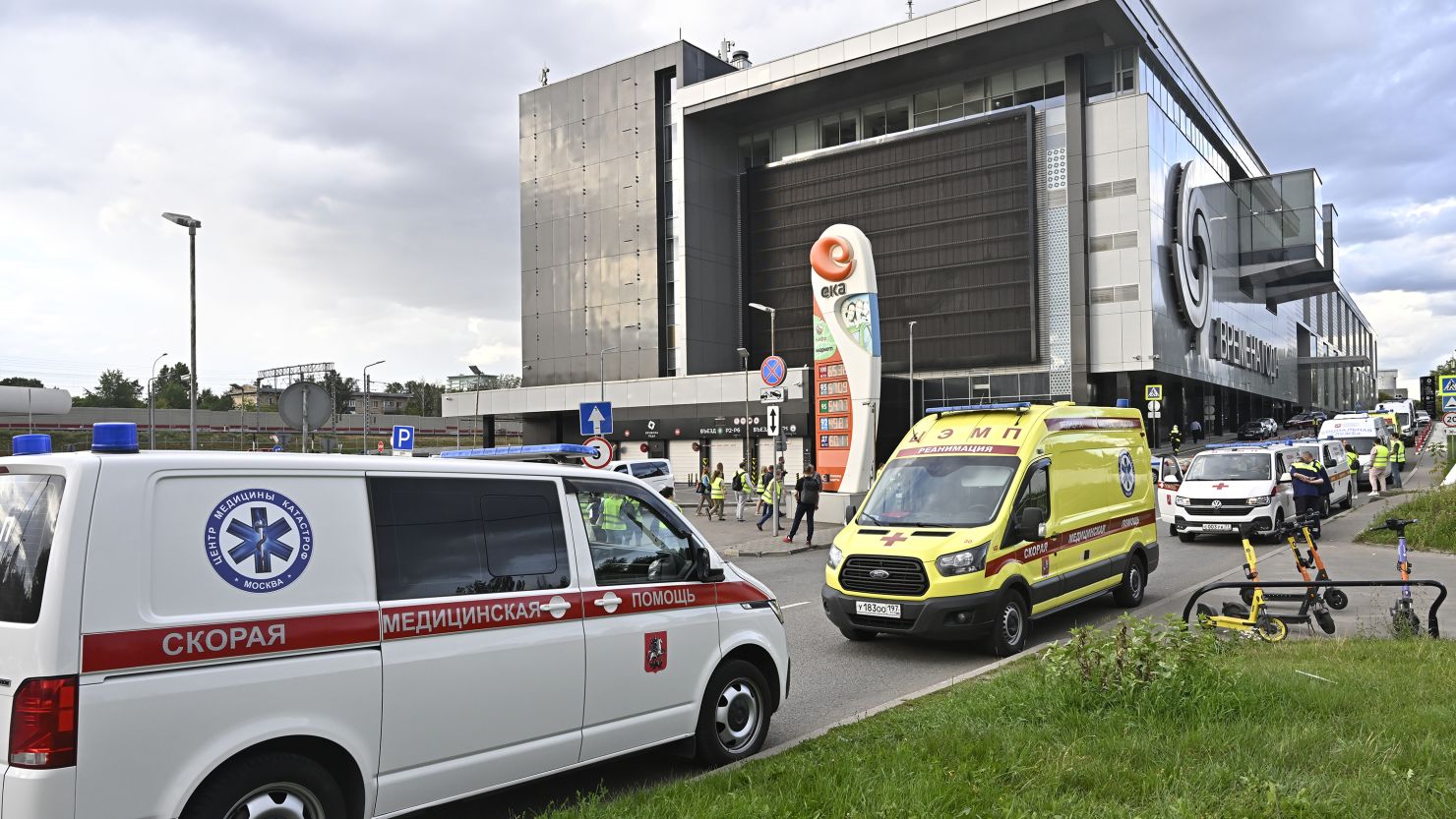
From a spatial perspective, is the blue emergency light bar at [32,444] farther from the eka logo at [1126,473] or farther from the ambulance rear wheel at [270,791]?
the eka logo at [1126,473]

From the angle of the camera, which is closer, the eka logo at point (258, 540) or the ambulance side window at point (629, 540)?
the eka logo at point (258, 540)

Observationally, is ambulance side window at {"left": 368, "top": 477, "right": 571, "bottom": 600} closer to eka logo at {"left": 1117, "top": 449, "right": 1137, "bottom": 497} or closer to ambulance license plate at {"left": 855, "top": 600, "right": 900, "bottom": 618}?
ambulance license plate at {"left": 855, "top": 600, "right": 900, "bottom": 618}

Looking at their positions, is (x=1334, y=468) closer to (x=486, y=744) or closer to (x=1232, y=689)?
(x=1232, y=689)

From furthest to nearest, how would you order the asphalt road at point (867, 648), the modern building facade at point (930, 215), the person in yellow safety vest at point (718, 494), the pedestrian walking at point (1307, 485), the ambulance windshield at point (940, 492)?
the modern building facade at point (930, 215) → the person in yellow safety vest at point (718, 494) → the pedestrian walking at point (1307, 485) → the ambulance windshield at point (940, 492) → the asphalt road at point (867, 648)

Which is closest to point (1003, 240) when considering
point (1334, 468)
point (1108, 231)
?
point (1108, 231)

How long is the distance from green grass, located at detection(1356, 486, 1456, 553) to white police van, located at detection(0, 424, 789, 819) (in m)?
15.2

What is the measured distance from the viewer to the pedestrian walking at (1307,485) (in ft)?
52.9

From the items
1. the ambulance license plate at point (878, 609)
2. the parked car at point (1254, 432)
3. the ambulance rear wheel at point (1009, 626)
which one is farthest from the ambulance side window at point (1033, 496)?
the parked car at point (1254, 432)

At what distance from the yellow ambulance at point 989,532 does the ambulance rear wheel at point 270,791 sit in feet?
20.0

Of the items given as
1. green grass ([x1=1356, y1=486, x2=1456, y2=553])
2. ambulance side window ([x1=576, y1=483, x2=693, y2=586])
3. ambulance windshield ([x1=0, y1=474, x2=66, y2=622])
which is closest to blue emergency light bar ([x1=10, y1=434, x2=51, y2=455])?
ambulance windshield ([x1=0, y1=474, x2=66, y2=622])

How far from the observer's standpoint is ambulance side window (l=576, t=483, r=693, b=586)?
5324 mm

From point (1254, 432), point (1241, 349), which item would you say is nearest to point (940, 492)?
point (1254, 432)

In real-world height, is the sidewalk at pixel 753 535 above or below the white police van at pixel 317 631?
below

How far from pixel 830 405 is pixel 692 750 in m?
27.6
